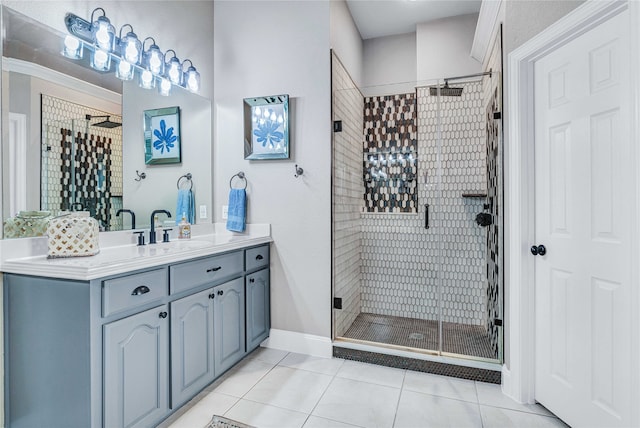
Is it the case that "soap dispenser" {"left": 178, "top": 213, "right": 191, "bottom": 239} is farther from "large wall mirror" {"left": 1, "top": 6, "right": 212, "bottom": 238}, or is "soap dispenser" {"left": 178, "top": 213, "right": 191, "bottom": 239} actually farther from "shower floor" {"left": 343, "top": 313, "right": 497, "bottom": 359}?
"shower floor" {"left": 343, "top": 313, "right": 497, "bottom": 359}

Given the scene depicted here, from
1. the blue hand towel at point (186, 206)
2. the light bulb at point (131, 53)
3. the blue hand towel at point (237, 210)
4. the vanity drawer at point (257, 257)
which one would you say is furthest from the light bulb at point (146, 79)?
the vanity drawer at point (257, 257)

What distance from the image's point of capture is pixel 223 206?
2.88m

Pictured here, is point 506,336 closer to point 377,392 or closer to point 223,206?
point 377,392

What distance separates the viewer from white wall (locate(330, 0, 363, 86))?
2.72 m

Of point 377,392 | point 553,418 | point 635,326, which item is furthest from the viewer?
point 377,392

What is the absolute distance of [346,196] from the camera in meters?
2.85

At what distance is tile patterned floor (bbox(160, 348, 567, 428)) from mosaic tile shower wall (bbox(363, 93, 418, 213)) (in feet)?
4.56

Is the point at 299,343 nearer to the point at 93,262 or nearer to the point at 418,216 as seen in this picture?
the point at 418,216

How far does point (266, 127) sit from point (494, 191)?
1837 mm

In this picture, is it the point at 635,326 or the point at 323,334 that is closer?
the point at 635,326

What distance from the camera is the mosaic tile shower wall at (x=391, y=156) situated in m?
2.91

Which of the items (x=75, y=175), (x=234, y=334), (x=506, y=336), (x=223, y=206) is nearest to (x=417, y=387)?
(x=506, y=336)

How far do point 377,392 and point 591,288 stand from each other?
1338mm

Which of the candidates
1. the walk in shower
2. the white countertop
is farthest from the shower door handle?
the white countertop
